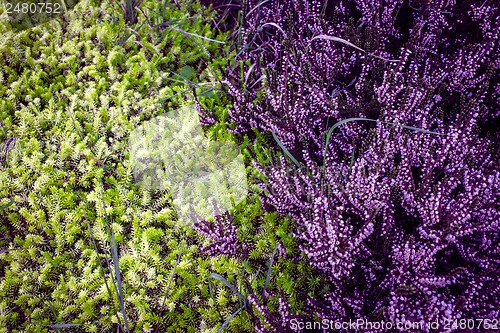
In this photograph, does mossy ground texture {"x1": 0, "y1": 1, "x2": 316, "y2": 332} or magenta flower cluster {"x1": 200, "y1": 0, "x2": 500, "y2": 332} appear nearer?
magenta flower cluster {"x1": 200, "y1": 0, "x2": 500, "y2": 332}

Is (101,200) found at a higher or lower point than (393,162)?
lower

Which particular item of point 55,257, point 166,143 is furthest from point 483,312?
Answer: point 55,257

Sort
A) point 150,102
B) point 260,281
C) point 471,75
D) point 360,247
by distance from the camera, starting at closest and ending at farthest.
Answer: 1. point 360,247
2. point 260,281
3. point 471,75
4. point 150,102

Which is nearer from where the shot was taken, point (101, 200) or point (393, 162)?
point (393, 162)

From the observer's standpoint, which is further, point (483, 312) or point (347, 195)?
point (347, 195)

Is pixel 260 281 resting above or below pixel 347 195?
below

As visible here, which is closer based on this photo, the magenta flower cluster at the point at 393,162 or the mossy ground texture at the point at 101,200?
the magenta flower cluster at the point at 393,162

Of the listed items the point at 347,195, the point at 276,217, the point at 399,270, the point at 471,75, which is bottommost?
the point at 276,217

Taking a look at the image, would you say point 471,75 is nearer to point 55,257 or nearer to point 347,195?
point 347,195
